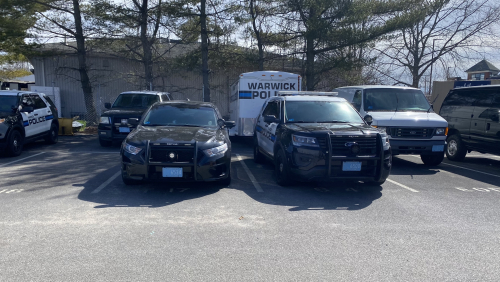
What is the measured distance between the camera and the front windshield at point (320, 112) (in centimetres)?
833

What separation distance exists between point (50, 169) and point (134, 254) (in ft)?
19.4

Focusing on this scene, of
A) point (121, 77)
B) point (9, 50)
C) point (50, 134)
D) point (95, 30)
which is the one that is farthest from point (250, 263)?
point (121, 77)

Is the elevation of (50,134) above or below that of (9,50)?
below

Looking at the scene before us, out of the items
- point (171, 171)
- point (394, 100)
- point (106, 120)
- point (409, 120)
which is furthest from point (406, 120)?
point (106, 120)

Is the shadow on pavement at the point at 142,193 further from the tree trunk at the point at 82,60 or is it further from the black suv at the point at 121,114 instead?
the tree trunk at the point at 82,60

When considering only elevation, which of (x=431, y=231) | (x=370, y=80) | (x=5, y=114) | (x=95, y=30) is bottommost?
(x=431, y=231)

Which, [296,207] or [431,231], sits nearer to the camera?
[431,231]

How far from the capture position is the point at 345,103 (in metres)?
8.91

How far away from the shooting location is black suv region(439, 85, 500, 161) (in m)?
10.2

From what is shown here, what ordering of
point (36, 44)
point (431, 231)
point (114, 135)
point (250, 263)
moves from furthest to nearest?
point (36, 44), point (114, 135), point (431, 231), point (250, 263)

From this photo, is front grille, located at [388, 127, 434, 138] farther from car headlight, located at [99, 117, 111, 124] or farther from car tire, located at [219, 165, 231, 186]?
car headlight, located at [99, 117, 111, 124]

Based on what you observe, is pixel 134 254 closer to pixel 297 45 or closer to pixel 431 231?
pixel 431 231

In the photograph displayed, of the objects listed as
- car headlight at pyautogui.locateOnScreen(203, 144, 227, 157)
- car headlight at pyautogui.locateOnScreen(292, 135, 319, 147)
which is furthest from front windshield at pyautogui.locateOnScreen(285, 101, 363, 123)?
car headlight at pyautogui.locateOnScreen(203, 144, 227, 157)

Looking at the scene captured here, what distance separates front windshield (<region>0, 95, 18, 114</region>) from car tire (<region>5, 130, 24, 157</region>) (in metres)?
0.78
